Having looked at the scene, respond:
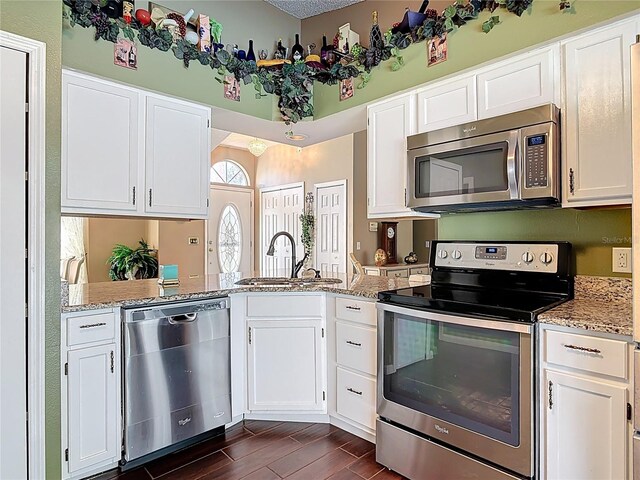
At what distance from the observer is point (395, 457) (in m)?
2.02

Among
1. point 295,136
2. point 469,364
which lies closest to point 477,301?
point 469,364

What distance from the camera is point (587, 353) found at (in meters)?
1.47

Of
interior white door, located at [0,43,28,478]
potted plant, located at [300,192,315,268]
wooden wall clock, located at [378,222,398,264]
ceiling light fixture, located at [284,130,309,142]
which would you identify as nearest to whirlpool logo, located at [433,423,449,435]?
interior white door, located at [0,43,28,478]

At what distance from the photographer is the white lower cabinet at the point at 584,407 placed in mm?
1401

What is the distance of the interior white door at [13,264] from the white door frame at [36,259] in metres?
0.02

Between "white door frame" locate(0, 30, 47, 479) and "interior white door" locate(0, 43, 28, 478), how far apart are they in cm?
2

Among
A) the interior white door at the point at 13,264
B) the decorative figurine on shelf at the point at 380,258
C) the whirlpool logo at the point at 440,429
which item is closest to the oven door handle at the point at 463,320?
the whirlpool logo at the point at 440,429

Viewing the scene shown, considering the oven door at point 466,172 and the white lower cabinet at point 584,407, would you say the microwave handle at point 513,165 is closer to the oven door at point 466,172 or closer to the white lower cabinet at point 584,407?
the oven door at point 466,172

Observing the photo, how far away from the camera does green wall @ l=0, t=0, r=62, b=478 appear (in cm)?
174

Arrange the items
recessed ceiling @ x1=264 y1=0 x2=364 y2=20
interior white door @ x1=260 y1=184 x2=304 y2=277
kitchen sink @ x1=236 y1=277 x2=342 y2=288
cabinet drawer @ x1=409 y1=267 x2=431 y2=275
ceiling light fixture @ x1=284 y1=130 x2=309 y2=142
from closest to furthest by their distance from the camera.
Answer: kitchen sink @ x1=236 y1=277 x2=342 y2=288 → recessed ceiling @ x1=264 y1=0 x2=364 y2=20 → ceiling light fixture @ x1=284 y1=130 x2=309 y2=142 → cabinet drawer @ x1=409 y1=267 x2=431 y2=275 → interior white door @ x1=260 y1=184 x2=304 y2=277

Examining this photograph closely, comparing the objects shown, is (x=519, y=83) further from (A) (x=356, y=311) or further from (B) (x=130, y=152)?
(B) (x=130, y=152)

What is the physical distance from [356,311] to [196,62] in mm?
1985

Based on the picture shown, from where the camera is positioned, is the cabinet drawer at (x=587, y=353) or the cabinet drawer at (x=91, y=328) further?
Answer: the cabinet drawer at (x=91, y=328)

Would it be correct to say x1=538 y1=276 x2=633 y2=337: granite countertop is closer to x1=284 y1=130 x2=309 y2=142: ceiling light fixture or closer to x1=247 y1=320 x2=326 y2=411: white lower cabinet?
x1=247 y1=320 x2=326 y2=411: white lower cabinet
